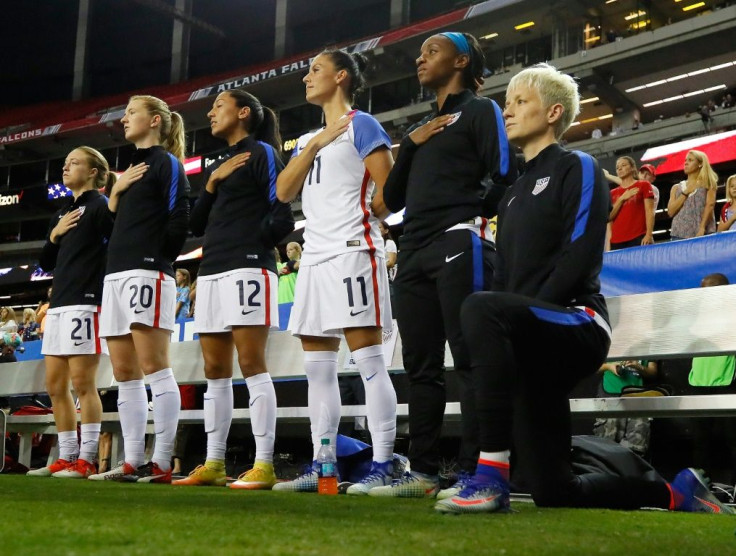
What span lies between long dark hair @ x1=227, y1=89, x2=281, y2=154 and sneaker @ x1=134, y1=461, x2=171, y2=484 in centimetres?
160

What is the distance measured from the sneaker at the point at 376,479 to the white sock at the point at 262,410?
775 mm

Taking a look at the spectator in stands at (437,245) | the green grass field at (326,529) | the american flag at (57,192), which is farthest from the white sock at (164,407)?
the american flag at (57,192)

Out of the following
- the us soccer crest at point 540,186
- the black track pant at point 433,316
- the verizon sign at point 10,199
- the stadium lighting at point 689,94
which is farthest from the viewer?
the verizon sign at point 10,199

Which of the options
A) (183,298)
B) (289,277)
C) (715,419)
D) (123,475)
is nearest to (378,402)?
(123,475)

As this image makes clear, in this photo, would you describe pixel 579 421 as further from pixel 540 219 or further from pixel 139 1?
pixel 139 1

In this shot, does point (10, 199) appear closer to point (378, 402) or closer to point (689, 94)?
point (689, 94)

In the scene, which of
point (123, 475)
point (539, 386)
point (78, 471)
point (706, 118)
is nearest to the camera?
point (539, 386)

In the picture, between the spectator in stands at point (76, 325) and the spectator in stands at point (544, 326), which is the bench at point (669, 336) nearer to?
the spectator in stands at point (544, 326)

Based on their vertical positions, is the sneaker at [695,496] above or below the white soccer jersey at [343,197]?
below

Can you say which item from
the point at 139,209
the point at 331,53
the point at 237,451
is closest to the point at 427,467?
the point at 331,53

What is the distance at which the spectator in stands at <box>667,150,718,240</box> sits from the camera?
7.15m

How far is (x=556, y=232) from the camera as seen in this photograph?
265 centimetres

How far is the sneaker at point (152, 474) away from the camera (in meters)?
4.09

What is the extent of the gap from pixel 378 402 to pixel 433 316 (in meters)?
0.42
